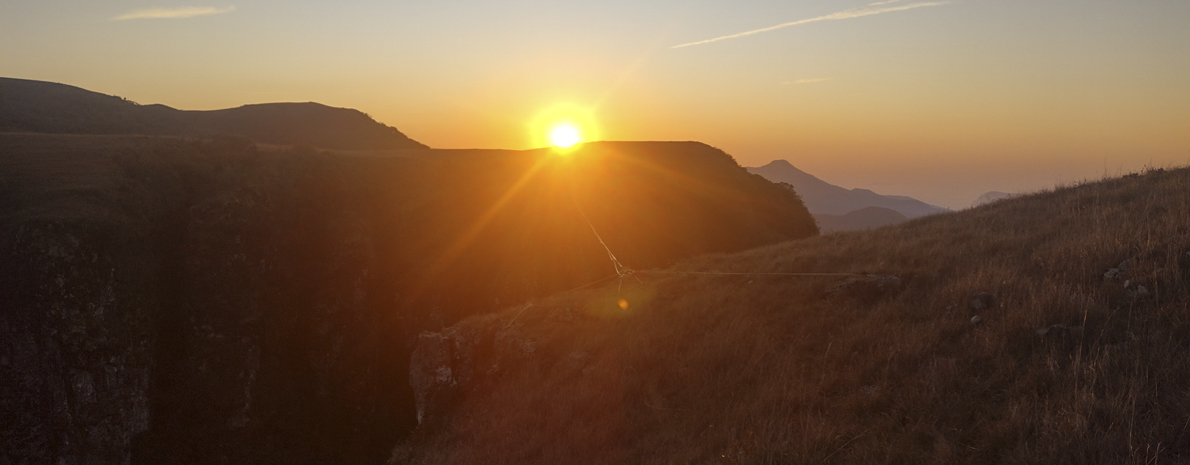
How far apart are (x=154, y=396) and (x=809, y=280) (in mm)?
25072

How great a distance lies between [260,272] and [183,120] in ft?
160

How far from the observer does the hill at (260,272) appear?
68.0 feet

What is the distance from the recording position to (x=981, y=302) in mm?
7363

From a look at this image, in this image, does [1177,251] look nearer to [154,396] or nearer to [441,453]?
[441,453]

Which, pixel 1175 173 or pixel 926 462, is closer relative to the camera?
pixel 926 462

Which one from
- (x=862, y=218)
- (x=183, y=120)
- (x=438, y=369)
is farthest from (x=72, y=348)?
(x=862, y=218)

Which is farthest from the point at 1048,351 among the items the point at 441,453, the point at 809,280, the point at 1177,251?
the point at 441,453

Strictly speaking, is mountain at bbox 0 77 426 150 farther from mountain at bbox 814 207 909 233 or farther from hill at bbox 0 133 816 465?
mountain at bbox 814 207 909 233

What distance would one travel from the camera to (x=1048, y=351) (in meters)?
5.79

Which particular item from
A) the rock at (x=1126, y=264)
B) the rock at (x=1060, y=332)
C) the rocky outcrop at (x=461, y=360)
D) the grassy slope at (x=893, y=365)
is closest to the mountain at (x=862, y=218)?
the grassy slope at (x=893, y=365)

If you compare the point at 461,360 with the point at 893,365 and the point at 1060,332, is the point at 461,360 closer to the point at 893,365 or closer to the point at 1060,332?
the point at 893,365

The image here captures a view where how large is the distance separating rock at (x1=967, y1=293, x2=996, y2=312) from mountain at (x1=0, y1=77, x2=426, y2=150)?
57.2 m

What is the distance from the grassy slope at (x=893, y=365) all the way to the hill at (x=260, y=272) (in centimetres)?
585

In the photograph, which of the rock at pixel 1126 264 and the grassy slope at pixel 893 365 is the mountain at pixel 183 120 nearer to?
the grassy slope at pixel 893 365
